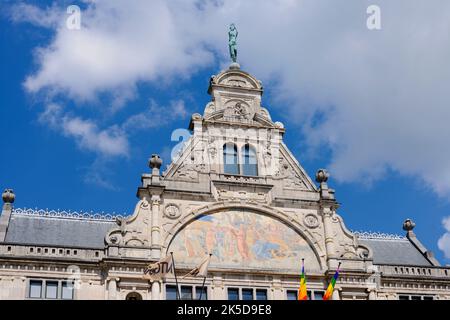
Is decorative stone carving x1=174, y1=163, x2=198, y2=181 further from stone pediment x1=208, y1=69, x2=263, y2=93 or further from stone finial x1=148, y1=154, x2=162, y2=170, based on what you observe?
stone pediment x1=208, y1=69, x2=263, y2=93

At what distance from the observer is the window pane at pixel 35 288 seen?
122 feet

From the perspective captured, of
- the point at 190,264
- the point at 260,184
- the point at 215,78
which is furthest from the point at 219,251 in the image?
the point at 215,78

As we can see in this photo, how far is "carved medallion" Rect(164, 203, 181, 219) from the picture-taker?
40.3 m

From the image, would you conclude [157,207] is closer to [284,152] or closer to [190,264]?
[190,264]

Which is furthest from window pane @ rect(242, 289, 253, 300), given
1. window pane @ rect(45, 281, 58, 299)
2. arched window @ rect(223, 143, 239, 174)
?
window pane @ rect(45, 281, 58, 299)

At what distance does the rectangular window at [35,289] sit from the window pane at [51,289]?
1.14 feet

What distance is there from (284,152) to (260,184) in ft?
9.96

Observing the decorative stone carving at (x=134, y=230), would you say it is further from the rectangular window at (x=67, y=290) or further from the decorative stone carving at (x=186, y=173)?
the rectangular window at (x=67, y=290)

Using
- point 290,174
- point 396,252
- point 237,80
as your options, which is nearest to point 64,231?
point 290,174

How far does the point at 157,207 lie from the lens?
40219 millimetres

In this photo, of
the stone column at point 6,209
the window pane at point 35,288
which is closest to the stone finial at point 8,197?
the stone column at point 6,209

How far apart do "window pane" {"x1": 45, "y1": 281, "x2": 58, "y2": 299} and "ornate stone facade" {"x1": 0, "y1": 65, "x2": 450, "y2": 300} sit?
7 cm

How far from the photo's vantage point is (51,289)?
37.7 metres

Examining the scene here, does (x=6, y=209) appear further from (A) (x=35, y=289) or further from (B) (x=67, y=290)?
(B) (x=67, y=290)
